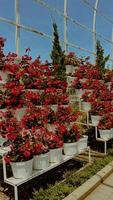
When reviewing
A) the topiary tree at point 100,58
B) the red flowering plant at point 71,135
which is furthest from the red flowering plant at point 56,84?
the topiary tree at point 100,58

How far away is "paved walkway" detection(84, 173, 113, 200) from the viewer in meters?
4.97

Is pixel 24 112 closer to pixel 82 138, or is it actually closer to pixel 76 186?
pixel 82 138

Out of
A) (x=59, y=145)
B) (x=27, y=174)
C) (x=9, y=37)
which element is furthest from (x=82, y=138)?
(x=9, y=37)

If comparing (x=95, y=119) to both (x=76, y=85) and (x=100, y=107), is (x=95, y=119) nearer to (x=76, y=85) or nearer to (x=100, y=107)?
(x=100, y=107)

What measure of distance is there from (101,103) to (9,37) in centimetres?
290

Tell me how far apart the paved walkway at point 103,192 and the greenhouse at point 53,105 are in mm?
14

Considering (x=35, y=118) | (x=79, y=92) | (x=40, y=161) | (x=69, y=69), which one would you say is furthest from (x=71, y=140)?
(x=69, y=69)

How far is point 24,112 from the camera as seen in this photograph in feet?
21.6

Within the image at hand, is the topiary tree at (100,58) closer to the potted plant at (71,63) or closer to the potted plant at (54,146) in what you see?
the potted plant at (71,63)

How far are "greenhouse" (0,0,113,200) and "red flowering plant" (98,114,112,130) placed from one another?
21 mm

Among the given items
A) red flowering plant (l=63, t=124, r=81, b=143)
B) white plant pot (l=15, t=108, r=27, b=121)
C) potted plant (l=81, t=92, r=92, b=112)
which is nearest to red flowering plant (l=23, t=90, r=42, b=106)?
white plant pot (l=15, t=108, r=27, b=121)

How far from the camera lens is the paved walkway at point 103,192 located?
4.97 meters

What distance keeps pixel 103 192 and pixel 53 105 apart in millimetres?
2823

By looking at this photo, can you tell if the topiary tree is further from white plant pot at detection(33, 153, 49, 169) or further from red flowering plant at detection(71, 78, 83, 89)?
white plant pot at detection(33, 153, 49, 169)
